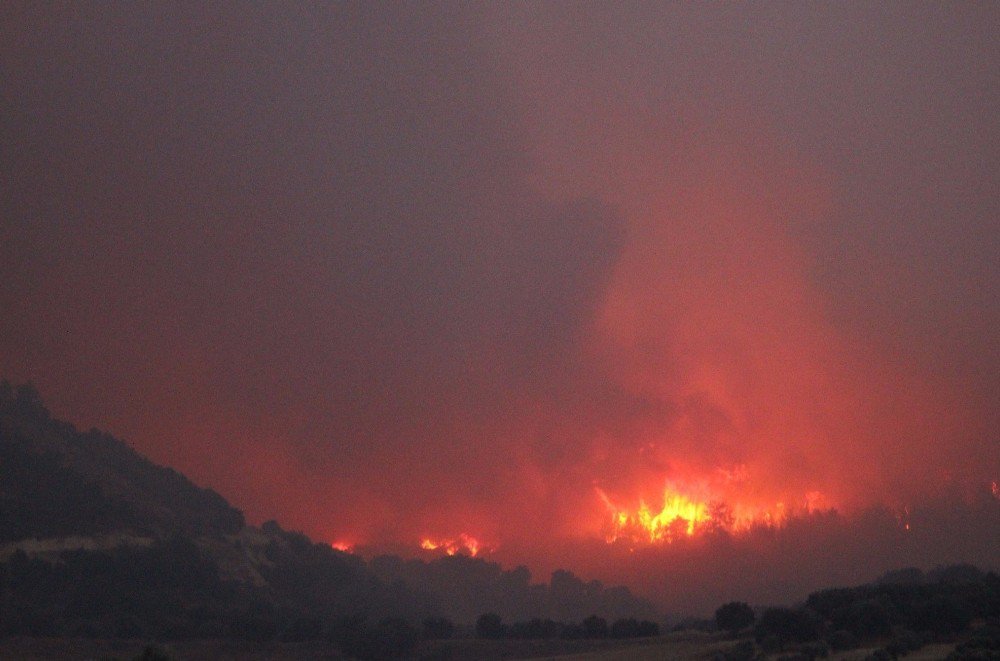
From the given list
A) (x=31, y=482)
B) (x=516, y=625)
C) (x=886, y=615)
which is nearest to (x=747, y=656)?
(x=886, y=615)

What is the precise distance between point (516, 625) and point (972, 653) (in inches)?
2943

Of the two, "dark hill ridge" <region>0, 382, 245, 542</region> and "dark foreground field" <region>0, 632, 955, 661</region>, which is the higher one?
"dark hill ridge" <region>0, 382, 245, 542</region>

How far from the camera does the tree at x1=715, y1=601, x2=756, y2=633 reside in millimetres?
88812

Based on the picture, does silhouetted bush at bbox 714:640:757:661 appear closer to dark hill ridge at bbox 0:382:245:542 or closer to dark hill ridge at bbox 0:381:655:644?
dark hill ridge at bbox 0:381:655:644

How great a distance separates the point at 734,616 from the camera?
89.2 metres

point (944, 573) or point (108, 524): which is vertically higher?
point (108, 524)

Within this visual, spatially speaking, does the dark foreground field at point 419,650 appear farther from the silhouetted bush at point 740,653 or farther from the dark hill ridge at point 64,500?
the dark hill ridge at point 64,500

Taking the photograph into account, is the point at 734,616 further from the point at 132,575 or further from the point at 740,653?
the point at 132,575

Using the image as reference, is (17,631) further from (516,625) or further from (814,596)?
(814,596)

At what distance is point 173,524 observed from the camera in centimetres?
18600

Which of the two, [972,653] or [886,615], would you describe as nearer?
[972,653]

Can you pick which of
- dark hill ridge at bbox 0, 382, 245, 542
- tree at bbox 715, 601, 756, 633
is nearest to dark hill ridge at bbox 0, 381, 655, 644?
dark hill ridge at bbox 0, 382, 245, 542

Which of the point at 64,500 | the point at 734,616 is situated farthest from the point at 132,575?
the point at 734,616

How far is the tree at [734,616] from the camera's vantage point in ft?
291
